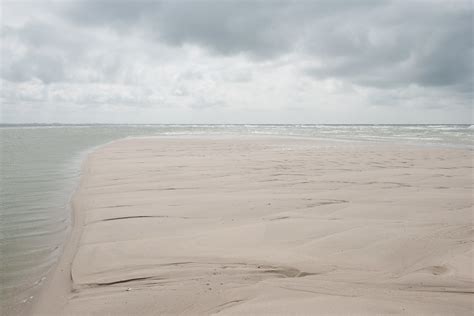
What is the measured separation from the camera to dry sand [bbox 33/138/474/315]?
3449 millimetres

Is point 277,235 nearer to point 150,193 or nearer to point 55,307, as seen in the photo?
point 55,307

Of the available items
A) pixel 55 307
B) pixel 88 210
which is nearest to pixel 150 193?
pixel 88 210

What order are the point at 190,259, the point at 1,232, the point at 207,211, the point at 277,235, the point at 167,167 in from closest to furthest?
the point at 190,259
the point at 277,235
the point at 1,232
the point at 207,211
the point at 167,167

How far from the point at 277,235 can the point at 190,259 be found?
58.3 inches

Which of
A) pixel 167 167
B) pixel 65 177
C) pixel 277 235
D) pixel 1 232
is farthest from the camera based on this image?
pixel 167 167

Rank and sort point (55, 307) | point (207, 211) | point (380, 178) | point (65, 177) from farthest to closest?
point (65, 177) < point (380, 178) < point (207, 211) < point (55, 307)

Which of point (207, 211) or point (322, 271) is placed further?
point (207, 211)

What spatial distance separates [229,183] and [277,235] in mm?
4323

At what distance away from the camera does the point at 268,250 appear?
4.68 metres

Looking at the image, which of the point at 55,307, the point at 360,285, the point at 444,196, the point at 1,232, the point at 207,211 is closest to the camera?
the point at 55,307

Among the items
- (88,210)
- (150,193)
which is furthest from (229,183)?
(88,210)

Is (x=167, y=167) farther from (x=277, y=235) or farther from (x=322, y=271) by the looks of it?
(x=322, y=271)

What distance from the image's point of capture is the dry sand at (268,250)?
3449mm

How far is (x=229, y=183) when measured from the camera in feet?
31.2
